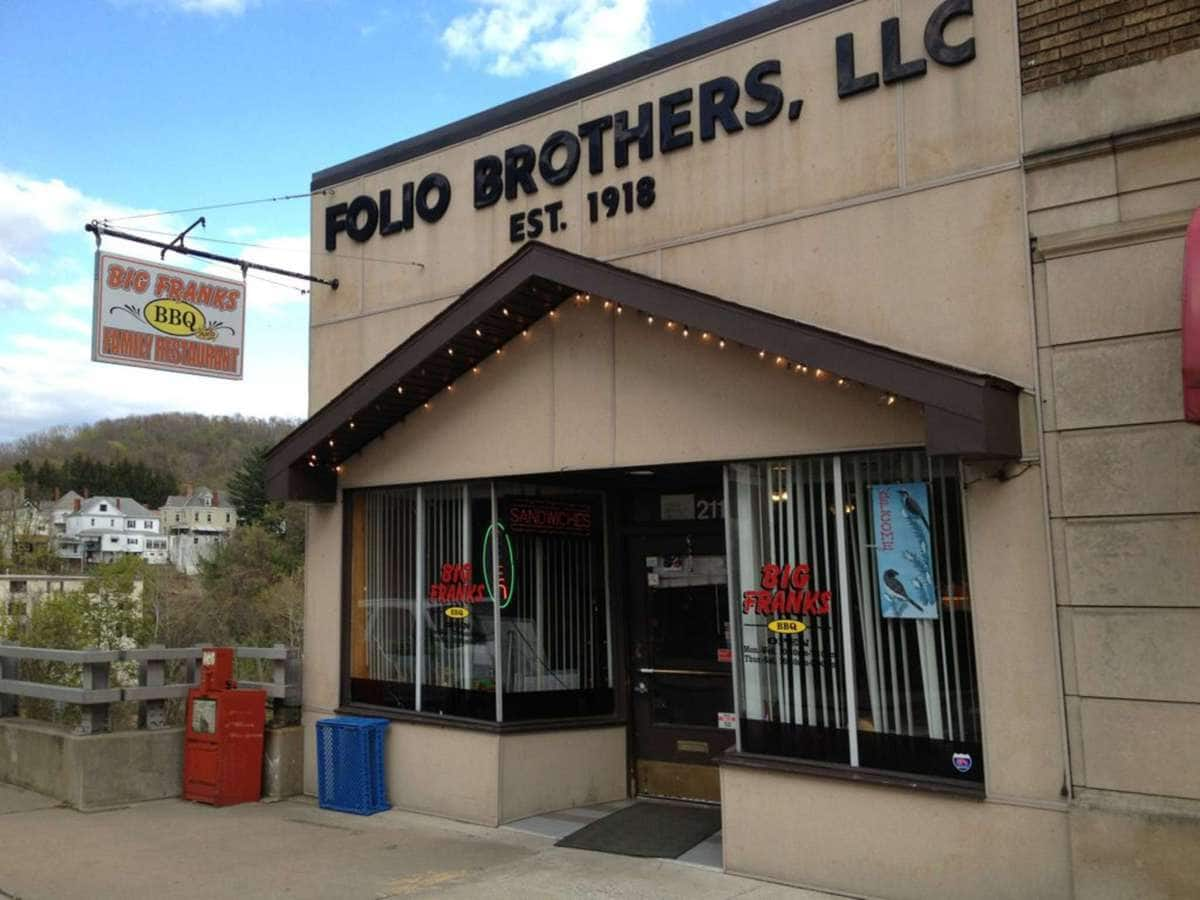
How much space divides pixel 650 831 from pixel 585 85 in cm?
578

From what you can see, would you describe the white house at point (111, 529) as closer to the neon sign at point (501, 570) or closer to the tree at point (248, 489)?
the tree at point (248, 489)

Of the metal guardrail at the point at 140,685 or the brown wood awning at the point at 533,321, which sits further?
the metal guardrail at the point at 140,685

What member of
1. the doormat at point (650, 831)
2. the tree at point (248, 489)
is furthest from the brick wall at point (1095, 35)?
the tree at point (248, 489)

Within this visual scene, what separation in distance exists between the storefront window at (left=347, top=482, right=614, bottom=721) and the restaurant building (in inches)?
1.3

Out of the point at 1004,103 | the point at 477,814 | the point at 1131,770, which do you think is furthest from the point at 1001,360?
the point at 477,814

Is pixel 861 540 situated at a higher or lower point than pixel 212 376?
lower

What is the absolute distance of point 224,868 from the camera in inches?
272

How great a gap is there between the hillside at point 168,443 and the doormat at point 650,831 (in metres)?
65.5

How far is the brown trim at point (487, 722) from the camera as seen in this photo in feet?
26.8

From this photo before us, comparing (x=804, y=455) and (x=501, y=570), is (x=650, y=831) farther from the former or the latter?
(x=804, y=455)

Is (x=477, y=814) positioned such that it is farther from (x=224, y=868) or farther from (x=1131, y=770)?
(x=1131, y=770)

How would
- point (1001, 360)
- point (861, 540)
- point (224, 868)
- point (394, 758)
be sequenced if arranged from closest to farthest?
point (1001, 360) → point (861, 540) → point (224, 868) → point (394, 758)

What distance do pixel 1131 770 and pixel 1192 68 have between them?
146 inches

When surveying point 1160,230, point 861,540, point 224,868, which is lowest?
point 224,868
